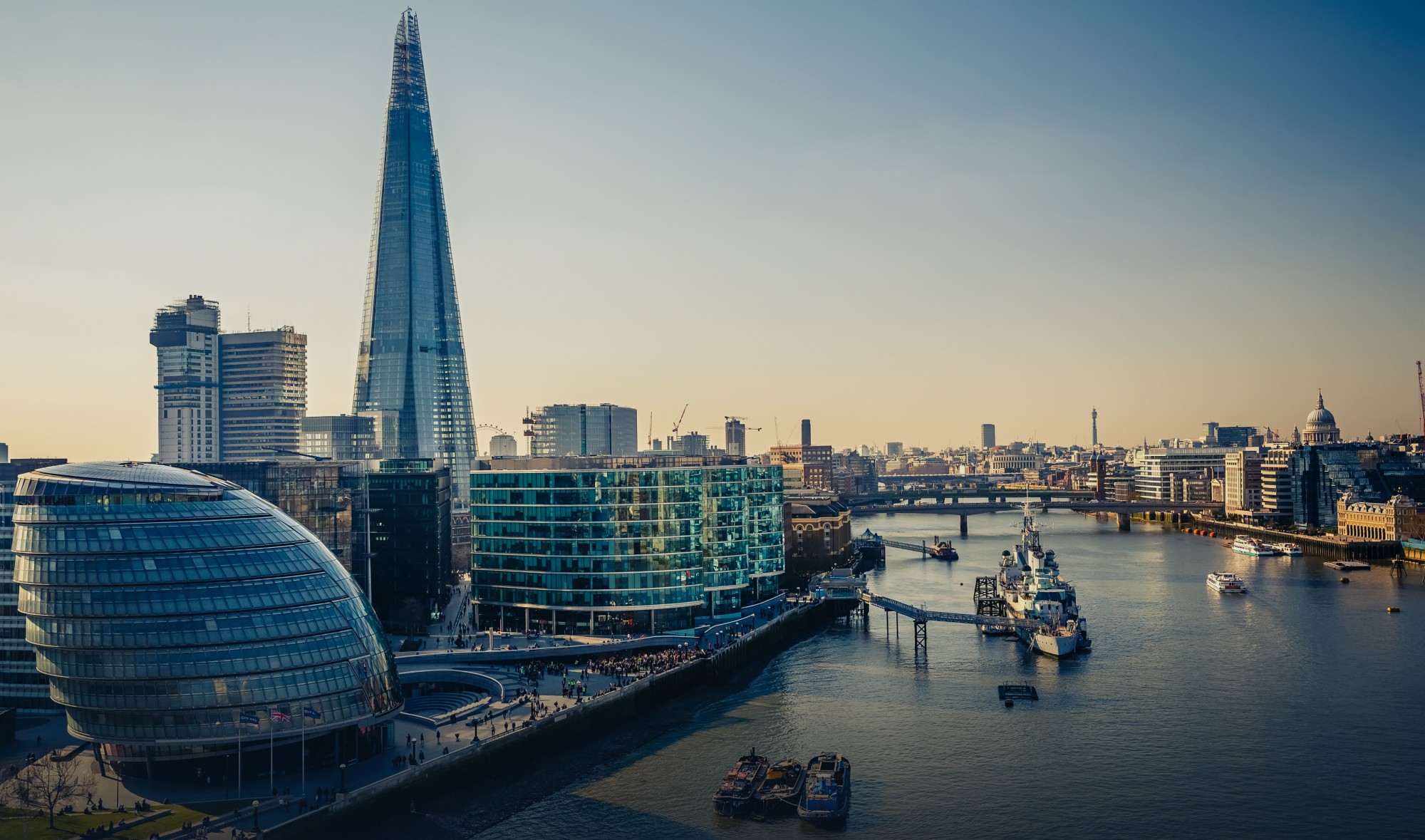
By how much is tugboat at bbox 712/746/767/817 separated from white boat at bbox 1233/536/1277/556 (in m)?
126

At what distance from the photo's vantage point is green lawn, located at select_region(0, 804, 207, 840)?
46.8m

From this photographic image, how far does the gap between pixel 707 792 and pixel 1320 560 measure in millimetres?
129078

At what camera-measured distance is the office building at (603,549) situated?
93.6m

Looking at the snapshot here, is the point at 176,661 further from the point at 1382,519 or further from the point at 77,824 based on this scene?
the point at 1382,519

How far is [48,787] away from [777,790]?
3164cm

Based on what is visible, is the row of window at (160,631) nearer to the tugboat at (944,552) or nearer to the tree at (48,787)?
the tree at (48,787)

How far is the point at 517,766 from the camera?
61062 millimetres

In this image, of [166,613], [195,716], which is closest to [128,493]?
[166,613]

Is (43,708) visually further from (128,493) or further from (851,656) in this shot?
(851,656)

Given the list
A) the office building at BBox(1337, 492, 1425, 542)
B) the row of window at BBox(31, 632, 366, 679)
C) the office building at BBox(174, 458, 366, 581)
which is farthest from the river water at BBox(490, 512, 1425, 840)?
the office building at BBox(1337, 492, 1425, 542)

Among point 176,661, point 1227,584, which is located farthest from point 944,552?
point 176,661

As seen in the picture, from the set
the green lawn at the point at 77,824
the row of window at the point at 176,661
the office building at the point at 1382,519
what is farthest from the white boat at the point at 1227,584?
the green lawn at the point at 77,824

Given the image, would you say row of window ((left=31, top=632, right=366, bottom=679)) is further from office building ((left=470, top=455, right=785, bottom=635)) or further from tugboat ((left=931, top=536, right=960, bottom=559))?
tugboat ((left=931, top=536, right=960, bottom=559))

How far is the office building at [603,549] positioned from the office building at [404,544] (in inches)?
153
